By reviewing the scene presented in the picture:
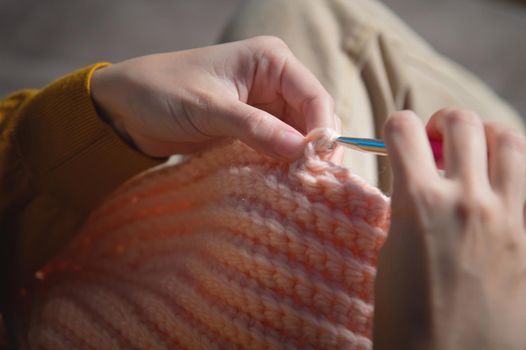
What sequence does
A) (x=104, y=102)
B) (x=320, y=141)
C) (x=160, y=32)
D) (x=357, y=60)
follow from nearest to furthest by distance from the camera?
(x=320, y=141), (x=104, y=102), (x=357, y=60), (x=160, y=32)

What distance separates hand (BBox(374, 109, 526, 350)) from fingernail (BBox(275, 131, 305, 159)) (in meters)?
0.12

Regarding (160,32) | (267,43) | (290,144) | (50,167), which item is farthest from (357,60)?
(160,32)

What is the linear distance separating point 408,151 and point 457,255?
0.27 feet

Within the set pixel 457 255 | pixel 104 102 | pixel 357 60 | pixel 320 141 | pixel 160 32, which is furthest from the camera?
pixel 160 32

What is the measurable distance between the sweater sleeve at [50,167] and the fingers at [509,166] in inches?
16.6

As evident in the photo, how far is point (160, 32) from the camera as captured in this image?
144cm

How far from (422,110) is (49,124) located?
51 cm

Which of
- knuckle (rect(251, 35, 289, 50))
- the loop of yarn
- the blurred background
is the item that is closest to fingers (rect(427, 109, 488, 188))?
the loop of yarn

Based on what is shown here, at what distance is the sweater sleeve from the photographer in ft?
2.17

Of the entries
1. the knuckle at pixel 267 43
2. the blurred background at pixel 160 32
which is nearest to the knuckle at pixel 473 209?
the knuckle at pixel 267 43

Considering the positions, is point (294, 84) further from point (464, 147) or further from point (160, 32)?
point (160, 32)

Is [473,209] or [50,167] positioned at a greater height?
[473,209]

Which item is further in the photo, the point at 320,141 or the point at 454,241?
the point at 320,141

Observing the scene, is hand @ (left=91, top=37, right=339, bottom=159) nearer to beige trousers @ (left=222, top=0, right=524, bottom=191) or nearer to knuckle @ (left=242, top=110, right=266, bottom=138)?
knuckle @ (left=242, top=110, right=266, bottom=138)
